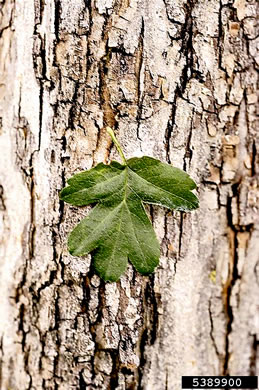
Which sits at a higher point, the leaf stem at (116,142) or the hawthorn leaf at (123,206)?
the leaf stem at (116,142)

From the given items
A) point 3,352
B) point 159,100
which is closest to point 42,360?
point 3,352

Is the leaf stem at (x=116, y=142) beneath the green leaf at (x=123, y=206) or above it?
above

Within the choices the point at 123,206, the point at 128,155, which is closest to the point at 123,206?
the point at 123,206

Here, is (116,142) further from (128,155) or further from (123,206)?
(123,206)

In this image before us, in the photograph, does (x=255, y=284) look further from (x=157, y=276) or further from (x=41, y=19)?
(x=41, y=19)

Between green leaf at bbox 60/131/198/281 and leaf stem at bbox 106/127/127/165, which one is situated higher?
leaf stem at bbox 106/127/127/165
